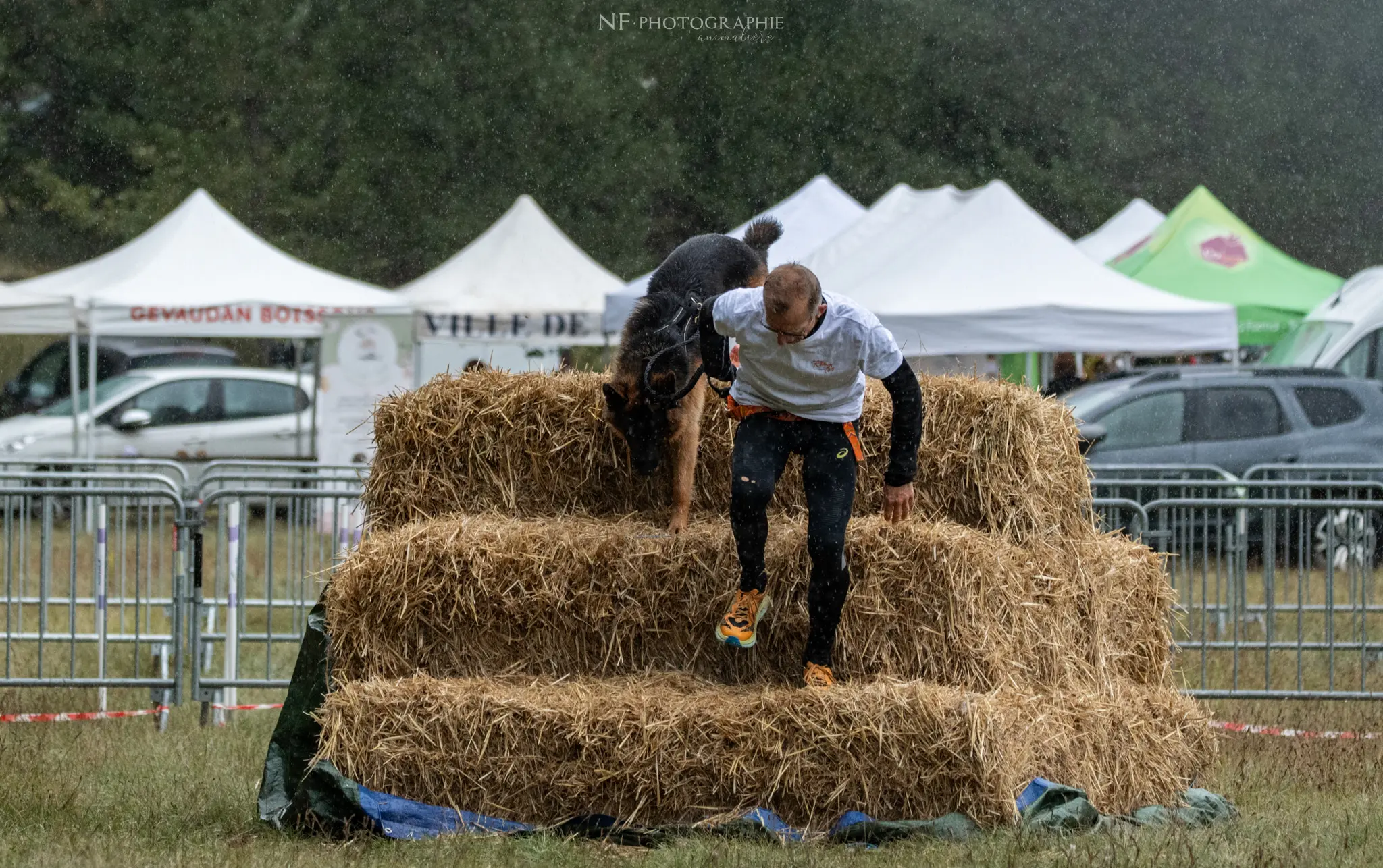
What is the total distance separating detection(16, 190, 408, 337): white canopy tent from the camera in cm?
1678

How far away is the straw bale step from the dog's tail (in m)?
2.11

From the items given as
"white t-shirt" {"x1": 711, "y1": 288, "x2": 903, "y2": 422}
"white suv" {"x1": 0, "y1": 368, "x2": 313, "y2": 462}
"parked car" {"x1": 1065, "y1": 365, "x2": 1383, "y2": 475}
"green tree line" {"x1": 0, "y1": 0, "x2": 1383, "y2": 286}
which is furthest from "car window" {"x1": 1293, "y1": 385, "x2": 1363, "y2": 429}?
"green tree line" {"x1": 0, "y1": 0, "x2": 1383, "y2": 286}

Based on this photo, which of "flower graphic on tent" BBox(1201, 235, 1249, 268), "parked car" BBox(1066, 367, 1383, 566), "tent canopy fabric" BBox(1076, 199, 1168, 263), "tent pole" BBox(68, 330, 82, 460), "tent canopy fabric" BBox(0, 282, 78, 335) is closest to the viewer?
"parked car" BBox(1066, 367, 1383, 566)

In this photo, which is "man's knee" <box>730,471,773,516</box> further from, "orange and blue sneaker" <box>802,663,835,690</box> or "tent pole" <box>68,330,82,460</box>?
"tent pole" <box>68,330,82,460</box>

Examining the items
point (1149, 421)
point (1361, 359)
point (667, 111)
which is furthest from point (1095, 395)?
point (667, 111)

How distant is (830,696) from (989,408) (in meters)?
1.48

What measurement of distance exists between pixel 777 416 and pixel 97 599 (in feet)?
14.7

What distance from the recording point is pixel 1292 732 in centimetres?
792

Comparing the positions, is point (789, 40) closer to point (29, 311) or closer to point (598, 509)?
point (29, 311)

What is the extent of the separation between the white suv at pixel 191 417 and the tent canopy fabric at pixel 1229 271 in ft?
34.3

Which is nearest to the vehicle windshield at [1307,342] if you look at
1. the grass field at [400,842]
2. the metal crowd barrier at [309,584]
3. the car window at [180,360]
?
the metal crowd barrier at [309,584]

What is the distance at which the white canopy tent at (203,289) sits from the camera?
16781 millimetres

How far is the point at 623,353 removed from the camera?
6504mm

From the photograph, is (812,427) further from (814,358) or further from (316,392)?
(316,392)
